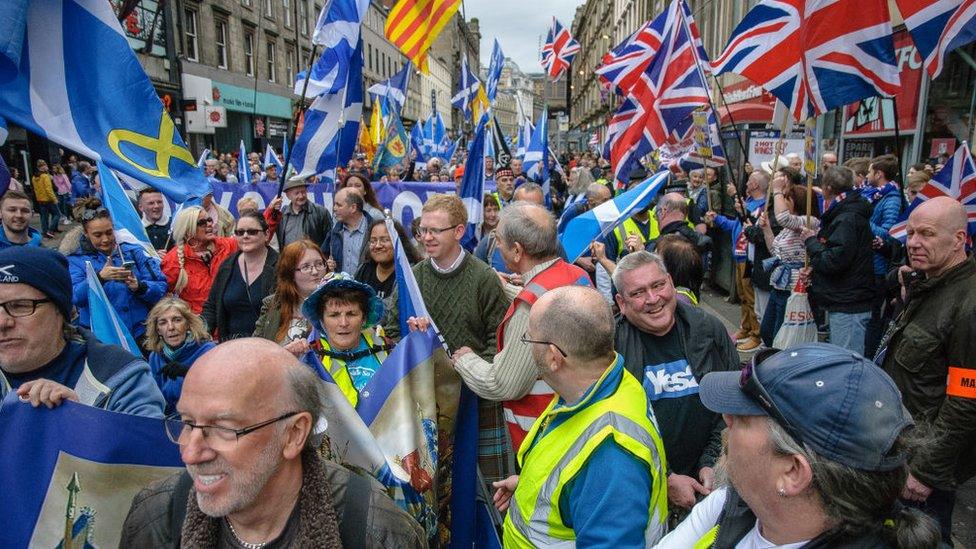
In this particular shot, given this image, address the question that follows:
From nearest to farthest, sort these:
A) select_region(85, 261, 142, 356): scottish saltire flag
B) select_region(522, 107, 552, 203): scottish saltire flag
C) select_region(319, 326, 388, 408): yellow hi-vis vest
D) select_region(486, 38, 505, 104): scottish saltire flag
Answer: select_region(319, 326, 388, 408): yellow hi-vis vest → select_region(85, 261, 142, 356): scottish saltire flag → select_region(522, 107, 552, 203): scottish saltire flag → select_region(486, 38, 505, 104): scottish saltire flag

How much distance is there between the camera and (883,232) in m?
5.96

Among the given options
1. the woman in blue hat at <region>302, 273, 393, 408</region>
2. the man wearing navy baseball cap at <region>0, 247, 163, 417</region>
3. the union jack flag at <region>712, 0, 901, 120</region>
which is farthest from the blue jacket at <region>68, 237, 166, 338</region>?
the union jack flag at <region>712, 0, 901, 120</region>

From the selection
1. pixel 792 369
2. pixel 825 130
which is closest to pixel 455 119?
pixel 825 130

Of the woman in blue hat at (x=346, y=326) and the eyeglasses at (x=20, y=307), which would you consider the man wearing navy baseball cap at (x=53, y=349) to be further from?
the woman in blue hat at (x=346, y=326)

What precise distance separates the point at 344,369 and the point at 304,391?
1.43 meters

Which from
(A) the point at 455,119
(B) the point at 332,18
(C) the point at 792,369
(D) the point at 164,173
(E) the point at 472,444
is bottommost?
(E) the point at 472,444

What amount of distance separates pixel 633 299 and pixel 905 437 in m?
1.47

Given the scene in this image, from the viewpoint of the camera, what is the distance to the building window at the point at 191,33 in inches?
1032

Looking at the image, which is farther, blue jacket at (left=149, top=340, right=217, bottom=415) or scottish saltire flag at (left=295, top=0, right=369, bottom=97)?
scottish saltire flag at (left=295, top=0, right=369, bottom=97)

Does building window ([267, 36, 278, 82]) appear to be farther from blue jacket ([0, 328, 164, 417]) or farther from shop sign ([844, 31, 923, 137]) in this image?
blue jacket ([0, 328, 164, 417])

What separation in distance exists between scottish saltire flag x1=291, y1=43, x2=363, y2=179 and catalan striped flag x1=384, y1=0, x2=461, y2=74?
158cm

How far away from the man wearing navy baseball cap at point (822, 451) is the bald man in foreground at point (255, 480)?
0.92 meters

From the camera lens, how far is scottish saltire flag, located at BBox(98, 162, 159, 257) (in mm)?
3832

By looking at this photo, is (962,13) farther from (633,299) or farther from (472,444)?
(472,444)
